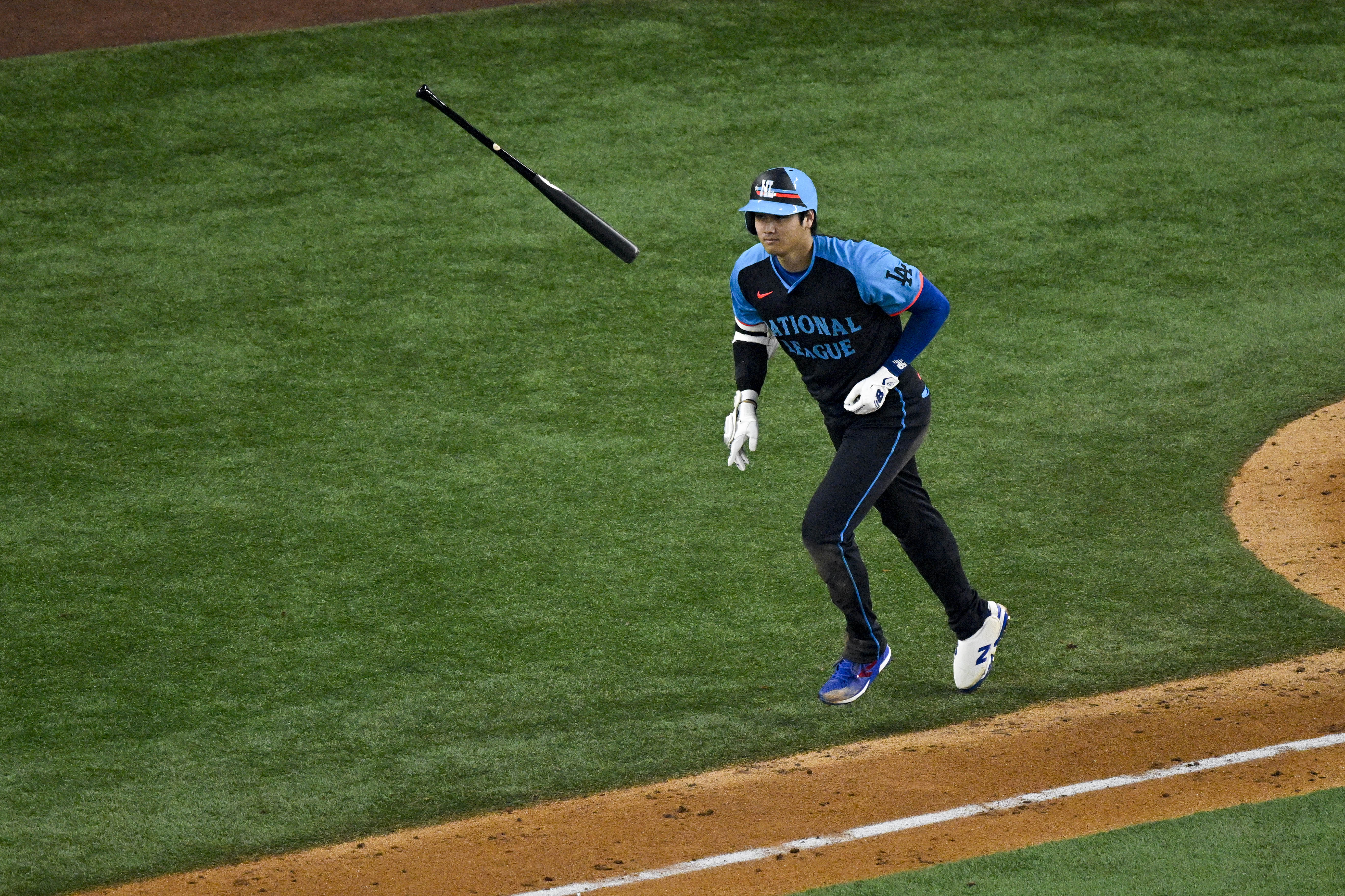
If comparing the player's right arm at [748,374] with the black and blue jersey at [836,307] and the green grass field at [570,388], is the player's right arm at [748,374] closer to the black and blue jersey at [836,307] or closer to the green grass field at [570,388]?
the black and blue jersey at [836,307]

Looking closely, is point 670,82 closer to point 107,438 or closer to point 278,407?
point 278,407

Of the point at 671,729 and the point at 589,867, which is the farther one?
the point at 671,729

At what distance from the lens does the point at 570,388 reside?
797cm

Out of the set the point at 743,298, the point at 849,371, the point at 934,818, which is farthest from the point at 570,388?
the point at 934,818

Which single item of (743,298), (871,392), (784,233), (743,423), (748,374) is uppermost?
(784,233)

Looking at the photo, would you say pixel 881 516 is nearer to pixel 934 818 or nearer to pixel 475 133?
pixel 934 818

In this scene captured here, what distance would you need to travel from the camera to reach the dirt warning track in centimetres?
441

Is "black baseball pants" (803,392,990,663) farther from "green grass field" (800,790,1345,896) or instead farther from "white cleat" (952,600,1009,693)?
"green grass field" (800,790,1345,896)

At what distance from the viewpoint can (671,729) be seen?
528 centimetres

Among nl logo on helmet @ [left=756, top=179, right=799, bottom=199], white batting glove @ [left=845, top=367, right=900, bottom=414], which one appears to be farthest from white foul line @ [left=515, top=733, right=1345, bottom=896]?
nl logo on helmet @ [left=756, top=179, right=799, bottom=199]

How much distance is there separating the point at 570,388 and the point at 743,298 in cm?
316

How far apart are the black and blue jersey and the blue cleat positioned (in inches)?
37.8

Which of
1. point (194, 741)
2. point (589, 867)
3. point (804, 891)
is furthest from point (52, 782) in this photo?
point (804, 891)

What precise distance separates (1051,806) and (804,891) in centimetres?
91
